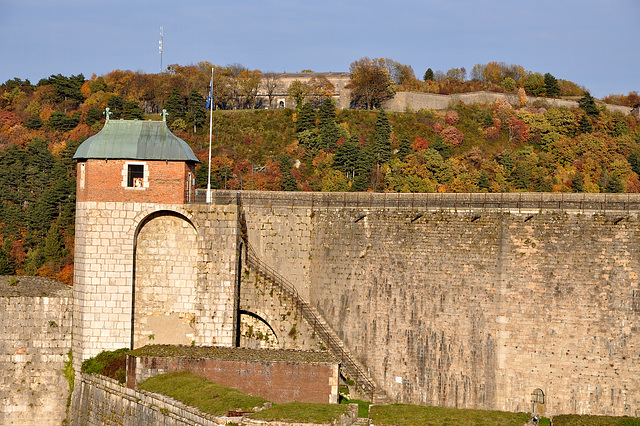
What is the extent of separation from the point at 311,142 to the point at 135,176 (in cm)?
3617

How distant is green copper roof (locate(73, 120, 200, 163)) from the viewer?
30.2 m

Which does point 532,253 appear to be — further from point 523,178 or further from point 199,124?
point 199,124

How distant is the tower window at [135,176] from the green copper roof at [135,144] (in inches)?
27.9

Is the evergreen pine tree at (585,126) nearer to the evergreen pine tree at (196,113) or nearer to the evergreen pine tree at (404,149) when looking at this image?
the evergreen pine tree at (404,149)

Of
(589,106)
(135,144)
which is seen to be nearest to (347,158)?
(135,144)

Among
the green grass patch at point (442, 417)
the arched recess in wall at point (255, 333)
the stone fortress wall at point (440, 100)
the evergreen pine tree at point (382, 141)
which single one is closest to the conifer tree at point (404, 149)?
the evergreen pine tree at point (382, 141)

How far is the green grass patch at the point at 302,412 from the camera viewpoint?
2212 centimetres

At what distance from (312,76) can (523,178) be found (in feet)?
151

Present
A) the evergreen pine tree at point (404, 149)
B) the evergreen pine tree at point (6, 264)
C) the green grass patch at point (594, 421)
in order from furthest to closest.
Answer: the evergreen pine tree at point (404, 149) → the evergreen pine tree at point (6, 264) → the green grass patch at point (594, 421)

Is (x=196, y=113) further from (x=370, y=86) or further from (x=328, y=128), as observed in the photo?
(x=370, y=86)

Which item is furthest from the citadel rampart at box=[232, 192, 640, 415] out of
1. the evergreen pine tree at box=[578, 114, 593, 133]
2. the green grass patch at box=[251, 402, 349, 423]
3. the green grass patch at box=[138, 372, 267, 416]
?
the evergreen pine tree at box=[578, 114, 593, 133]

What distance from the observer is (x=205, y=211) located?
30.3m

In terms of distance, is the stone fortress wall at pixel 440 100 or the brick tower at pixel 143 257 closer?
the brick tower at pixel 143 257

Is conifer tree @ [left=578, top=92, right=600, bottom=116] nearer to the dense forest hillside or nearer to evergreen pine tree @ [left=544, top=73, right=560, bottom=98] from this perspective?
the dense forest hillside
